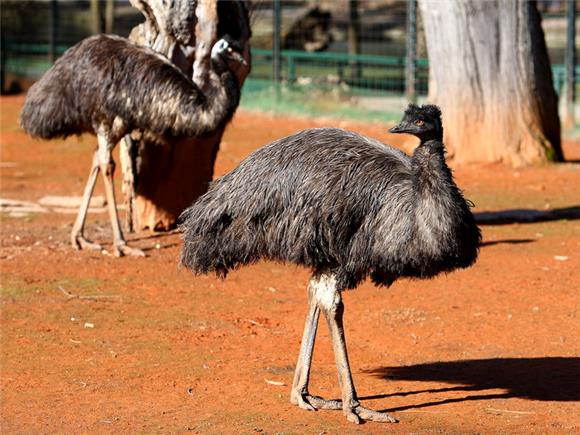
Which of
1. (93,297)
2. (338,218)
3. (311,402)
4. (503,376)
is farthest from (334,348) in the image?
(93,297)

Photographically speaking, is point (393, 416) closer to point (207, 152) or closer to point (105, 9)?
point (207, 152)

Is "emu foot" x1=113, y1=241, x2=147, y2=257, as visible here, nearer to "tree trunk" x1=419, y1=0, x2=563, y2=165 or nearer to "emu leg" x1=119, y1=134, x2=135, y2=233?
"emu leg" x1=119, y1=134, x2=135, y2=233

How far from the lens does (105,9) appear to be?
75.9 feet

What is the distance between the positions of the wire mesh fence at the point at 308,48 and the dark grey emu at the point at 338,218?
11.1m

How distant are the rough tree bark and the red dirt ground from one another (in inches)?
14.8

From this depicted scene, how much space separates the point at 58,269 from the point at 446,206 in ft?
14.3

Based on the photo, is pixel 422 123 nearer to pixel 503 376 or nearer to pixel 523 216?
pixel 503 376

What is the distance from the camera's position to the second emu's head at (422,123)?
5574 mm

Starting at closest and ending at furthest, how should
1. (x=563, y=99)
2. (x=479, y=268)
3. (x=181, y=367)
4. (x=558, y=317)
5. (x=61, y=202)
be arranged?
(x=181, y=367) → (x=558, y=317) → (x=479, y=268) → (x=61, y=202) → (x=563, y=99)

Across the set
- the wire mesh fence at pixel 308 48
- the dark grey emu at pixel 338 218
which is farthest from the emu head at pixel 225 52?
the wire mesh fence at pixel 308 48

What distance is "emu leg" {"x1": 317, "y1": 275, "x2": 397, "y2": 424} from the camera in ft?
18.8

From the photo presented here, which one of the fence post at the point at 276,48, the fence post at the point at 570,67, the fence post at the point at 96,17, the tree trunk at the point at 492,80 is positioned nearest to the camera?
the tree trunk at the point at 492,80

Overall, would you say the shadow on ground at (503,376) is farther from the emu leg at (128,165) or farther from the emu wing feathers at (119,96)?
the emu leg at (128,165)

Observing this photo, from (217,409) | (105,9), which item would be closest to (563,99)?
(105,9)
